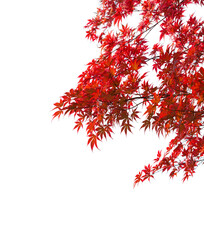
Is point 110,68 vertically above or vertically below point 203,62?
below

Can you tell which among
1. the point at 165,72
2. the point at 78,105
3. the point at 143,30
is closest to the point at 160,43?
the point at 143,30

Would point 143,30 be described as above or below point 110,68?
above

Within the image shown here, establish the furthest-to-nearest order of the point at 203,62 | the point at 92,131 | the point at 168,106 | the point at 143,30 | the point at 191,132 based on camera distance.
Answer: the point at 191,132 → the point at 143,30 → the point at 203,62 → the point at 92,131 → the point at 168,106

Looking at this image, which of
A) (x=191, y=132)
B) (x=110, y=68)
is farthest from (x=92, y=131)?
(x=191, y=132)

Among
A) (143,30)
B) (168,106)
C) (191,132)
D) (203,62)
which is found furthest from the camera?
(191,132)

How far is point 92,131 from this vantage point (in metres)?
1.76

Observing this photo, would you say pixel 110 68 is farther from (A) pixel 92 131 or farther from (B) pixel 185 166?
(B) pixel 185 166

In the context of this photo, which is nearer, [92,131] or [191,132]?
[92,131]

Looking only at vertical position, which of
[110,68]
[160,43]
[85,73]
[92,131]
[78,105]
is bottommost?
[92,131]

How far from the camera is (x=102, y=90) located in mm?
1662

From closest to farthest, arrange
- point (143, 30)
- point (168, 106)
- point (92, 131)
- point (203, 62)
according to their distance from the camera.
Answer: point (168, 106)
point (92, 131)
point (203, 62)
point (143, 30)

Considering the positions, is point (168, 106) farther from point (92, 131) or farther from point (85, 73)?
point (85, 73)

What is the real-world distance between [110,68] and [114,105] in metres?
0.22

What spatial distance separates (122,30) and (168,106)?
956 mm
